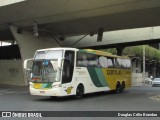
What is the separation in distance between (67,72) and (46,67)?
4.12 ft

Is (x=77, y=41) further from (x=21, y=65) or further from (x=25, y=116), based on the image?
(x=25, y=116)

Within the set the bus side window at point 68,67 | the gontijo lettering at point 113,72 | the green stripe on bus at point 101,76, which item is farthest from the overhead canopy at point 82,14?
the bus side window at point 68,67

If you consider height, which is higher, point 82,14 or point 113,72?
point 82,14

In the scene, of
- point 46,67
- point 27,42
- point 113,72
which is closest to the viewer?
point 46,67

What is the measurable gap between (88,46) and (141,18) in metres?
16.0

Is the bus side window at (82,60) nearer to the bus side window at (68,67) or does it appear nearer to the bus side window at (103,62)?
the bus side window at (68,67)

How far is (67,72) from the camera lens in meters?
21.0

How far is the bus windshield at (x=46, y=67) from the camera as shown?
20359mm

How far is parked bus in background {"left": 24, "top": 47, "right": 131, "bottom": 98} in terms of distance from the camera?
66.7ft

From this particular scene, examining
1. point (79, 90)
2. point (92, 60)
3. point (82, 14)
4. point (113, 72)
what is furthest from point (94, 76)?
point (82, 14)

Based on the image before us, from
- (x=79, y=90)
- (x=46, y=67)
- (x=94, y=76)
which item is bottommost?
(x=79, y=90)

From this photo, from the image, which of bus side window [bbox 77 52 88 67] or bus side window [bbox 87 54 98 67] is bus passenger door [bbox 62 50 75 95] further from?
bus side window [bbox 87 54 98 67]

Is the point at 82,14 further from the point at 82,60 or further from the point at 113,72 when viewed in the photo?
the point at 82,60

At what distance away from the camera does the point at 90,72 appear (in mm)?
23641
